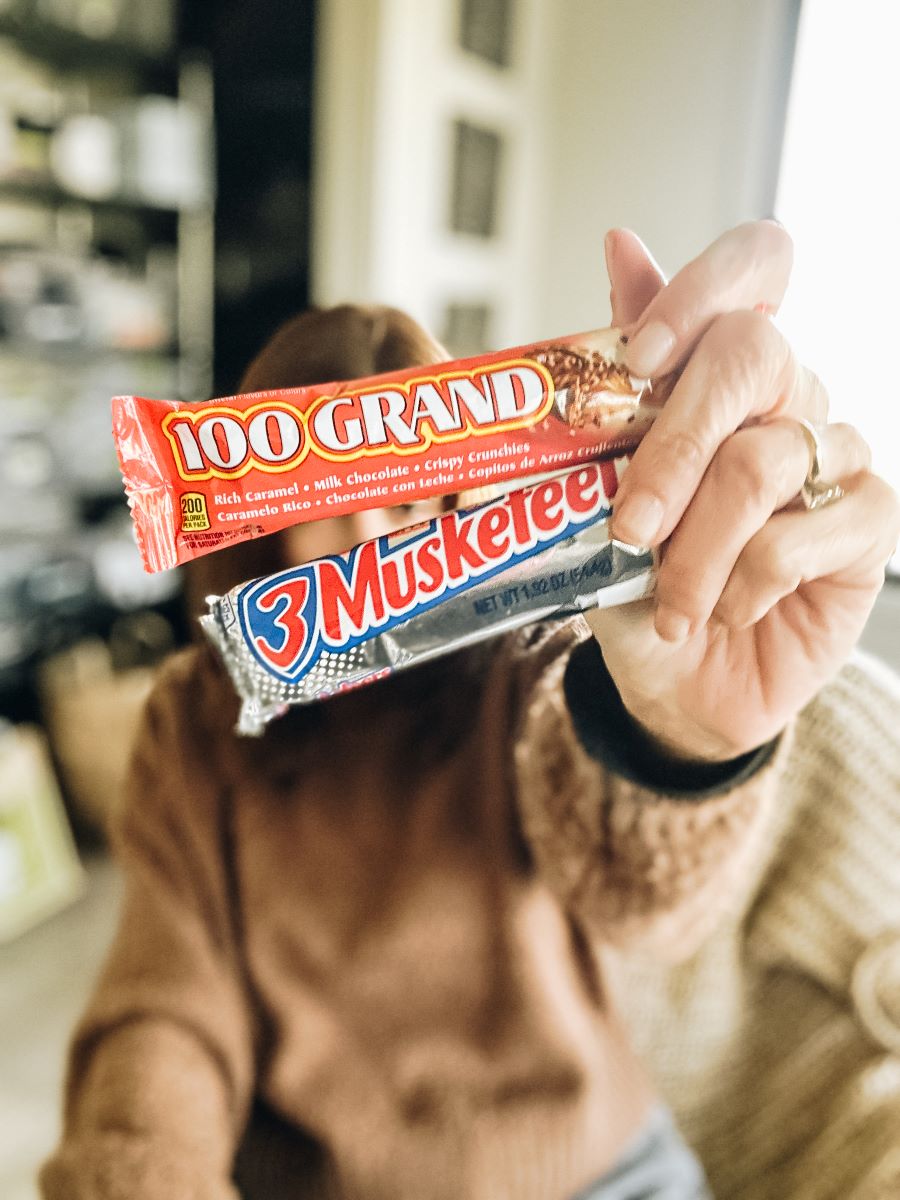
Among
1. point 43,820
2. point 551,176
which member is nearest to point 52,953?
point 43,820

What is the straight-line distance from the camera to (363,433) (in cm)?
36

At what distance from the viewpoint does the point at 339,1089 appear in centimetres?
60

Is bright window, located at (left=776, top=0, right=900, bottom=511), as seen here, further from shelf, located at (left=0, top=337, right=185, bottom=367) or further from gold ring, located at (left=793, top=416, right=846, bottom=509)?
shelf, located at (left=0, top=337, right=185, bottom=367)

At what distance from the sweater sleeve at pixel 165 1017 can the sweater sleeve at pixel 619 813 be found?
0.24 metres

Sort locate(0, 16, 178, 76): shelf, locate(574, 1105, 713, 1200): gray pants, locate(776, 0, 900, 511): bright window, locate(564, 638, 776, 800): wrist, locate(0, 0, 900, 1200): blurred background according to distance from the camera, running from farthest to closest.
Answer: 1. locate(0, 16, 178, 76): shelf
2. locate(0, 0, 900, 1200): blurred background
3. locate(776, 0, 900, 511): bright window
4. locate(574, 1105, 713, 1200): gray pants
5. locate(564, 638, 776, 800): wrist

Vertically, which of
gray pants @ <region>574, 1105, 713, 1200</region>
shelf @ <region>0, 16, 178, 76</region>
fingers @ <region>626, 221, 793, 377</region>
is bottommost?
gray pants @ <region>574, 1105, 713, 1200</region>

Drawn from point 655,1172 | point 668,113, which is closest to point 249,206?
point 668,113

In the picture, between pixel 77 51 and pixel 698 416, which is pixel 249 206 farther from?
pixel 698 416

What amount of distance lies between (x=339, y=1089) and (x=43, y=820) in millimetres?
1043

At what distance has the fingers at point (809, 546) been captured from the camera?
36 centimetres

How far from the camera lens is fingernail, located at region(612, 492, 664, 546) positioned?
0.34 m

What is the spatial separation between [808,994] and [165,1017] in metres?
0.47

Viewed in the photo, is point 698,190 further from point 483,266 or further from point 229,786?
point 229,786

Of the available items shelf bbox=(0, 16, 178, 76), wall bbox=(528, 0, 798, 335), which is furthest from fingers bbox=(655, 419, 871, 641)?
shelf bbox=(0, 16, 178, 76)
